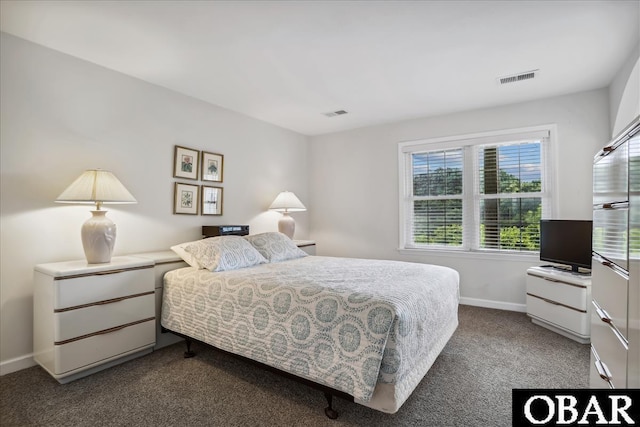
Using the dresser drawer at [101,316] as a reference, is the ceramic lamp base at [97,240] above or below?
above

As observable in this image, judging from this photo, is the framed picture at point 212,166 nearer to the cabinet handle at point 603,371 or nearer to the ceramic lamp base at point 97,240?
the ceramic lamp base at point 97,240

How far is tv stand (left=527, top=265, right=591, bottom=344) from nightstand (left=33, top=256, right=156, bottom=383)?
3.67m

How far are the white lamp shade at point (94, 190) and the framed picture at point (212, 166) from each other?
1166mm

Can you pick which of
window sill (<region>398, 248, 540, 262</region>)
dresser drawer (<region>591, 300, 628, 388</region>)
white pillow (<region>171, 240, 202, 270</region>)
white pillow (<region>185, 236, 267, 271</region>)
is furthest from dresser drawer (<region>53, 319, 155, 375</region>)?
window sill (<region>398, 248, 540, 262</region>)

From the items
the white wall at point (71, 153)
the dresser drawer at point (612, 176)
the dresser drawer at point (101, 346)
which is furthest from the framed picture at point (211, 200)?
the dresser drawer at point (612, 176)

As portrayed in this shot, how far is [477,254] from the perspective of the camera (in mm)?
3986

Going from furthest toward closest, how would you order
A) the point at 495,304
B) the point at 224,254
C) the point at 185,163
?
the point at 495,304 → the point at 185,163 → the point at 224,254

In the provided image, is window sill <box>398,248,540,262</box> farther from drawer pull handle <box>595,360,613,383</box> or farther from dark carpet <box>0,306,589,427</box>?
drawer pull handle <box>595,360,613,383</box>

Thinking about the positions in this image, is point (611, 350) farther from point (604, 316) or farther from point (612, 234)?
point (612, 234)

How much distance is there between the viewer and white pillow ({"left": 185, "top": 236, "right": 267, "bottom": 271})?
2.69 m

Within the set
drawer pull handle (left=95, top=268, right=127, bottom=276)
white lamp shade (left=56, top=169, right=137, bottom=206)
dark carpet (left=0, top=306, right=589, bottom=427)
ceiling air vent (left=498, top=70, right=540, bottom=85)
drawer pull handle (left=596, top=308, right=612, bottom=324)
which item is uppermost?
ceiling air vent (left=498, top=70, right=540, bottom=85)

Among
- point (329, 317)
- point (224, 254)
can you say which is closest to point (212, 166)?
point (224, 254)

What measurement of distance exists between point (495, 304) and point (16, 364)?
4.68m

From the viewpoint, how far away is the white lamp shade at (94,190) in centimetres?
236
